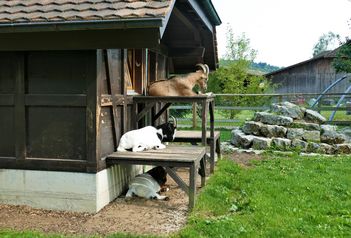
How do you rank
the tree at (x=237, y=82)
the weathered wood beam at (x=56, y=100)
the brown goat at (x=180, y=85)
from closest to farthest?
1. the weathered wood beam at (x=56, y=100)
2. the brown goat at (x=180, y=85)
3. the tree at (x=237, y=82)

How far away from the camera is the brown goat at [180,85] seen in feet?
24.1

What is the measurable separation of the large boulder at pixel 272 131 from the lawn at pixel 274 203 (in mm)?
2633

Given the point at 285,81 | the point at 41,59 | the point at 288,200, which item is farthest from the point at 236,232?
the point at 285,81

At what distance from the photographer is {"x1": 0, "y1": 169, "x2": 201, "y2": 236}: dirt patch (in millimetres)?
4773

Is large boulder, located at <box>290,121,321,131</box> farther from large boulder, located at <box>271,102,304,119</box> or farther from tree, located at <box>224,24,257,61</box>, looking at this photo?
tree, located at <box>224,24,257,61</box>

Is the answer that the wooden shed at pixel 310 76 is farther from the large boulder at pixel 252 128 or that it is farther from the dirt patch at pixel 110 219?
the dirt patch at pixel 110 219

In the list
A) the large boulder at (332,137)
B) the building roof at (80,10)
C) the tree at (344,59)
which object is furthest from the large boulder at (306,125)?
the building roof at (80,10)

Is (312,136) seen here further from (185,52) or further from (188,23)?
(188,23)

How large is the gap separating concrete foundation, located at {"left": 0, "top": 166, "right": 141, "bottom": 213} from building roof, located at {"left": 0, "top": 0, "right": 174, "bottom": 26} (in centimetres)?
207

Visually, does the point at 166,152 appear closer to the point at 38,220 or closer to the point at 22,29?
the point at 38,220

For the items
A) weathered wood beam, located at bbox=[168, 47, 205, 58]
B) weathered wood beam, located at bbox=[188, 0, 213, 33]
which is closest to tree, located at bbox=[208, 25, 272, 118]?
weathered wood beam, located at bbox=[168, 47, 205, 58]

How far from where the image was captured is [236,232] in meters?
4.55

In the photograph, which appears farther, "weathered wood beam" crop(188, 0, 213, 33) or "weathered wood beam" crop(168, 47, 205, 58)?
"weathered wood beam" crop(168, 47, 205, 58)

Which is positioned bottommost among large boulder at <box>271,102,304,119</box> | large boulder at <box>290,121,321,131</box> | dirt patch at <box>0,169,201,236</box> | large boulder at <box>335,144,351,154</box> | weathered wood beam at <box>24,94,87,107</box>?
dirt patch at <box>0,169,201,236</box>
